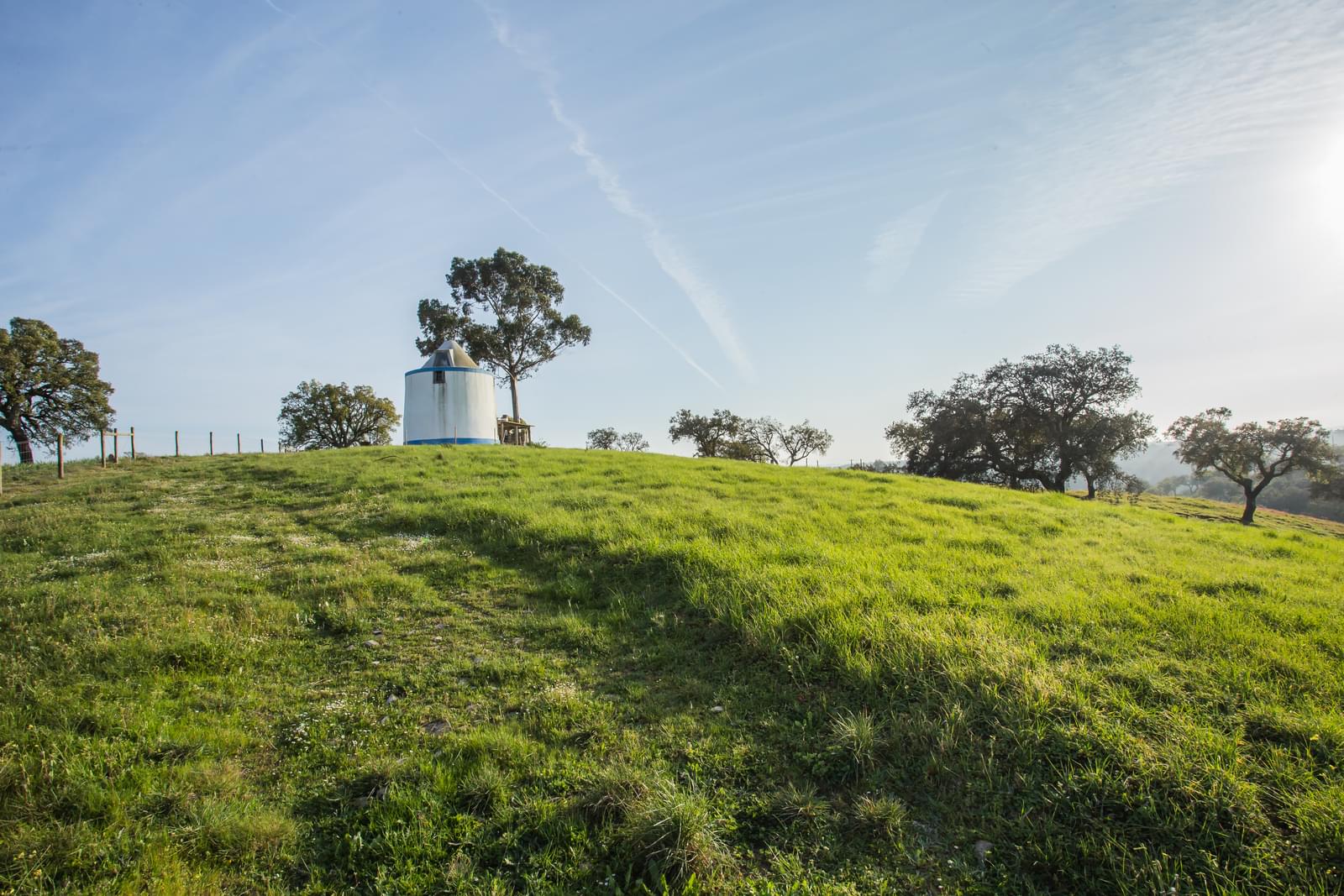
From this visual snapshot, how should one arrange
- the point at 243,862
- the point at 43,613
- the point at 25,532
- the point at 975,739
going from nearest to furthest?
the point at 243,862 < the point at 975,739 < the point at 43,613 < the point at 25,532

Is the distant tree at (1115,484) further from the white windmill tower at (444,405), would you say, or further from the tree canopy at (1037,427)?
the white windmill tower at (444,405)

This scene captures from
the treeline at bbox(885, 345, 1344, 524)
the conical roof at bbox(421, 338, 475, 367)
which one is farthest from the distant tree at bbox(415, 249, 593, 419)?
the treeline at bbox(885, 345, 1344, 524)

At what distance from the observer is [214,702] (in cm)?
578

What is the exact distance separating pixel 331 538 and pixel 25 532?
22.0 ft

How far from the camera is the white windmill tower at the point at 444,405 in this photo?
40062mm

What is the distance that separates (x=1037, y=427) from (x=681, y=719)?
50.2 m

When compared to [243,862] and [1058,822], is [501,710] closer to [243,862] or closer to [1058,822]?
[243,862]

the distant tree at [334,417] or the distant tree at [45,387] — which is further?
the distant tree at [334,417]

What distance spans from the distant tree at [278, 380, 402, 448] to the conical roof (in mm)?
22387

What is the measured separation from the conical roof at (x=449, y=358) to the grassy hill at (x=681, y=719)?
31.8m

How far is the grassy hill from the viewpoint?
12.4 ft

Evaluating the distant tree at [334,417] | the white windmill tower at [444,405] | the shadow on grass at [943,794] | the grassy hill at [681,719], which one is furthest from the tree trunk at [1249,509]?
the distant tree at [334,417]

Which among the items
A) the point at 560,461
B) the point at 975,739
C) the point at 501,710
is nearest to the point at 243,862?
the point at 501,710

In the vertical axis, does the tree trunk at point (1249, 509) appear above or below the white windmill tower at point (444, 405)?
below
